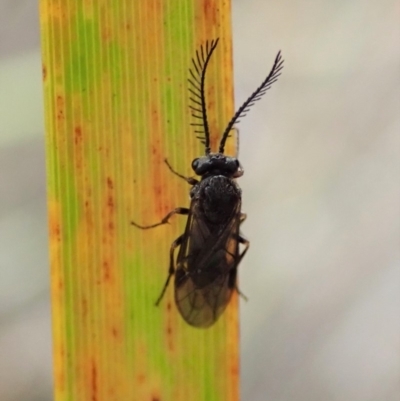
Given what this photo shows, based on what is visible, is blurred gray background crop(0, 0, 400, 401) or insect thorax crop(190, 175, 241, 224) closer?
insect thorax crop(190, 175, 241, 224)

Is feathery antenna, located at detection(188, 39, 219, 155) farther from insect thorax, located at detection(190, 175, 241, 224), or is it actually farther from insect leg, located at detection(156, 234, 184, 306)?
insect leg, located at detection(156, 234, 184, 306)

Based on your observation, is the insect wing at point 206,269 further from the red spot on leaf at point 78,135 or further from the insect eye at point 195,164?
the red spot on leaf at point 78,135

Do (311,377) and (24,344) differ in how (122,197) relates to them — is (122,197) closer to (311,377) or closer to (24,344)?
(24,344)

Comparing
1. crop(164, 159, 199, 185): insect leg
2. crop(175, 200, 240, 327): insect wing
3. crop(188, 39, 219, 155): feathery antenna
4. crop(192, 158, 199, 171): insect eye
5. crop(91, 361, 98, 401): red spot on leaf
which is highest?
crop(188, 39, 219, 155): feathery antenna

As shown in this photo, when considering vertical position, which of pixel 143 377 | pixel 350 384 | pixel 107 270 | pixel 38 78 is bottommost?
pixel 350 384

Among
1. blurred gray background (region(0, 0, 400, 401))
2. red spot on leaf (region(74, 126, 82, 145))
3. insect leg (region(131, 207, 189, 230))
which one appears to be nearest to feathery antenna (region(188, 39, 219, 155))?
insect leg (region(131, 207, 189, 230))

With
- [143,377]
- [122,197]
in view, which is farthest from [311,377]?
[122,197]

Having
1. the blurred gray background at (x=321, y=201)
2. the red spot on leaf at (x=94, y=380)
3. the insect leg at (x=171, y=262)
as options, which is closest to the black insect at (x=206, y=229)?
the insect leg at (x=171, y=262)
